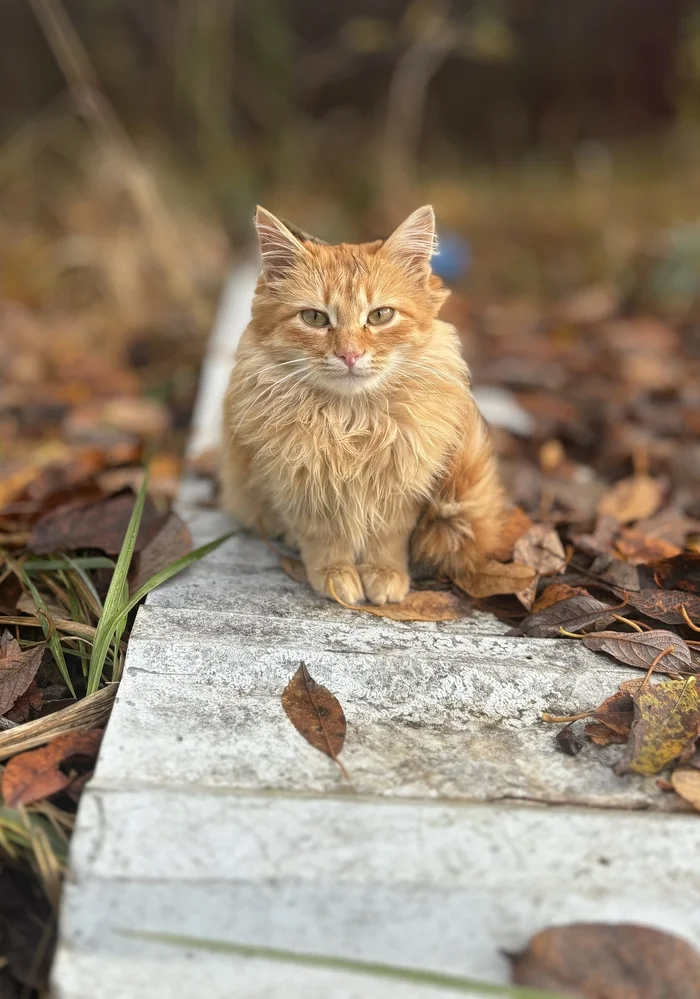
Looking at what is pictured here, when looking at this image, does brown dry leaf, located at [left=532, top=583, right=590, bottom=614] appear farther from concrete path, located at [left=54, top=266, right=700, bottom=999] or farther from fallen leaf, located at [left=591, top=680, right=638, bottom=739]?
fallen leaf, located at [left=591, top=680, right=638, bottom=739]

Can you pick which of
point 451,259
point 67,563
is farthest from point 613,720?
point 451,259

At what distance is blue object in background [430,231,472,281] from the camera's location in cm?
504

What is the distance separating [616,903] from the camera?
1.50 m

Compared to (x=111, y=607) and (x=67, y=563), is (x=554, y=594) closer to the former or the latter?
(x=111, y=607)

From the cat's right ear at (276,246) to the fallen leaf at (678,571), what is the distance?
1161 mm

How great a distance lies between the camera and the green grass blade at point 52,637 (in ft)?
6.84

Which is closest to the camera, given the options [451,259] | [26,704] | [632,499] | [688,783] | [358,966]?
[358,966]

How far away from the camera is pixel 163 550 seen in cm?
238

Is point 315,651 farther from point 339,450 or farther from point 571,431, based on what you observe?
point 571,431

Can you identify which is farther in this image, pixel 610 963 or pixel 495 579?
pixel 495 579

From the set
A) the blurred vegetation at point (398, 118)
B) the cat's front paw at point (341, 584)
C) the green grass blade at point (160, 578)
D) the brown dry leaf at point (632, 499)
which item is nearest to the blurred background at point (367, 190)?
the blurred vegetation at point (398, 118)

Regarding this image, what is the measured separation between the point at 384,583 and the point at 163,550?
57 cm

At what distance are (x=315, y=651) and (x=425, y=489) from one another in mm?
495

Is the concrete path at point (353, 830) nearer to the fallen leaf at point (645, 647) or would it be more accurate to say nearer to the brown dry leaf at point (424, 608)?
the fallen leaf at point (645, 647)
